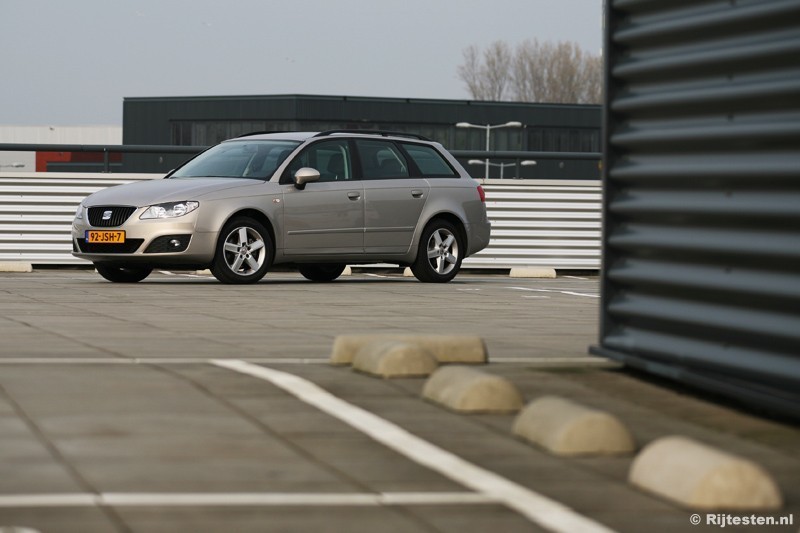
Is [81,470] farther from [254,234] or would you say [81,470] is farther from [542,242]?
[542,242]

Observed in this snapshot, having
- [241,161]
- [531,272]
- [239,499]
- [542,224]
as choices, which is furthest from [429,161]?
[239,499]

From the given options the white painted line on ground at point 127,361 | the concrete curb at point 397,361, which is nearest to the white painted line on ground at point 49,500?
the concrete curb at point 397,361

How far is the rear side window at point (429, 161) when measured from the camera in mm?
18562

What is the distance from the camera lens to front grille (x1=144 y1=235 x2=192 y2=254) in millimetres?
16141

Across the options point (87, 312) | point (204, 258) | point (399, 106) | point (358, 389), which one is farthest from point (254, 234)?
point (399, 106)

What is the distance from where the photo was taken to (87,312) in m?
12.4

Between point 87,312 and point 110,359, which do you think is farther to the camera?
point 87,312

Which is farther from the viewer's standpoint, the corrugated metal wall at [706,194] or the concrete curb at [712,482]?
the corrugated metal wall at [706,194]

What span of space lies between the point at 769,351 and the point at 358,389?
71.0 inches

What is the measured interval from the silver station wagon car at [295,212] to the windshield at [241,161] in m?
0.02

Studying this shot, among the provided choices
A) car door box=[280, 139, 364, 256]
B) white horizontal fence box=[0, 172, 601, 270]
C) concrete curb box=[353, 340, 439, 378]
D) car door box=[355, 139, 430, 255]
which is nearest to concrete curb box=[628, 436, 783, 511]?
concrete curb box=[353, 340, 439, 378]

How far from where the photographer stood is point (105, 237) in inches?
642

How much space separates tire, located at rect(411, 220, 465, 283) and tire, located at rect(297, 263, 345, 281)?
980 millimetres

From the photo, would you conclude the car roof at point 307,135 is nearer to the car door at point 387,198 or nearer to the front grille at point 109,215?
the car door at point 387,198
